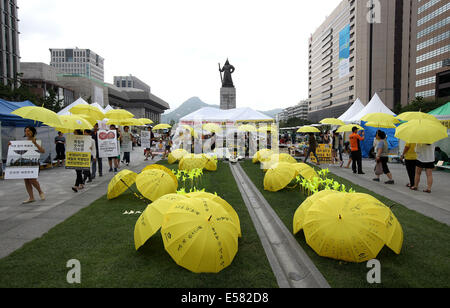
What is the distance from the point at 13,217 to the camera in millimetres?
6215

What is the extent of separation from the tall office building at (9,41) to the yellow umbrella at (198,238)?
221 ft

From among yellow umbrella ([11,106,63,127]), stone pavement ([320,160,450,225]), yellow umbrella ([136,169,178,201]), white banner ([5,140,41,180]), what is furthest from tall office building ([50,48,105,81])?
stone pavement ([320,160,450,225])

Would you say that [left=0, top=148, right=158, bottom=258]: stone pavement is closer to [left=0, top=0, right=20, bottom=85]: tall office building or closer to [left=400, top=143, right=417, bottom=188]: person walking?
[left=400, top=143, right=417, bottom=188]: person walking

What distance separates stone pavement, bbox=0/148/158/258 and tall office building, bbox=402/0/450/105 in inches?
3009

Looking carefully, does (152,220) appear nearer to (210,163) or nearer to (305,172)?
(305,172)

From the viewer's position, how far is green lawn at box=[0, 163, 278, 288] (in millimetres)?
3455

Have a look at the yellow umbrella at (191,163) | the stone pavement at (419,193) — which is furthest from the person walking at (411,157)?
the yellow umbrella at (191,163)

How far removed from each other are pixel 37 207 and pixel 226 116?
16870 mm

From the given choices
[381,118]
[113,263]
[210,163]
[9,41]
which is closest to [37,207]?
[113,263]

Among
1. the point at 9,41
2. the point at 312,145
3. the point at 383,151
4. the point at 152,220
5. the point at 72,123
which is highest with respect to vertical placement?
the point at 9,41

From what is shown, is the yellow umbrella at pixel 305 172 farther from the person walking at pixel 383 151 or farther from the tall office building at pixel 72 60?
the tall office building at pixel 72 60

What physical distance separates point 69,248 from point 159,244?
1.41 metres

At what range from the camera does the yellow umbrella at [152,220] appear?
4.04 m

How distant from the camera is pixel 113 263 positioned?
395 cm
